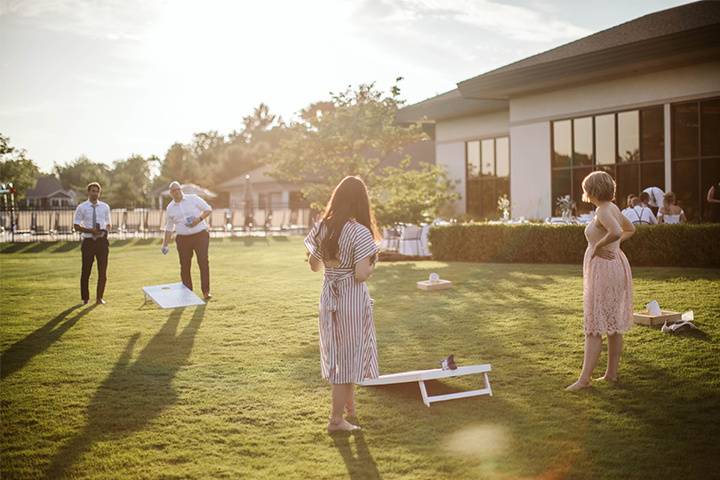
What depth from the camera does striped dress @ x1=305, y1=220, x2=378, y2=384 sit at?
4.73 metres

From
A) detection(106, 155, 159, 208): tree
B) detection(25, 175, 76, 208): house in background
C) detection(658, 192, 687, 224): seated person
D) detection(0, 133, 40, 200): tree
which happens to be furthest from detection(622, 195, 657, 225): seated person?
detection(25, 175, 76, 208): house in background

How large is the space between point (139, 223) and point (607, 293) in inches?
1230

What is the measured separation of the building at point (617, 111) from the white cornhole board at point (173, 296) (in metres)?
14.6

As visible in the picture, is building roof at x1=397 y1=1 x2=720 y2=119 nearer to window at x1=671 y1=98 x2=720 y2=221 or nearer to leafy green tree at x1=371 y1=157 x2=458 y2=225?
window at x1=671 y1=98 x2=720 y2=221

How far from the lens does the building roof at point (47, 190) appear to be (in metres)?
81.2

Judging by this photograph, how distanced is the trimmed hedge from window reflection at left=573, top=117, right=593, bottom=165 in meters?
7.62

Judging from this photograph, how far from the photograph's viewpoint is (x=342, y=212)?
4.71m

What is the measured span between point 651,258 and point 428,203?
25.4ft

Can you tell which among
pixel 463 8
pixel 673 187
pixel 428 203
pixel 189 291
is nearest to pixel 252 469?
pixel 189 291

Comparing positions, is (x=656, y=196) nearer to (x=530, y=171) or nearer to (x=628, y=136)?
(x=628, y=136)

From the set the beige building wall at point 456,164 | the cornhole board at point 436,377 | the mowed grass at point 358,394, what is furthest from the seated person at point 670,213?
the beige building wall at point 456,164

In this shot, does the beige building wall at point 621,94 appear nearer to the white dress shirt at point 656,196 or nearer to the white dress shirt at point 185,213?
the white dress shirt at point 656,196

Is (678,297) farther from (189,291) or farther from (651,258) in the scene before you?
(189,291)

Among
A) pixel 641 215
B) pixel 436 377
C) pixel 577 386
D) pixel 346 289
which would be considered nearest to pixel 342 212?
pixel 346 289
